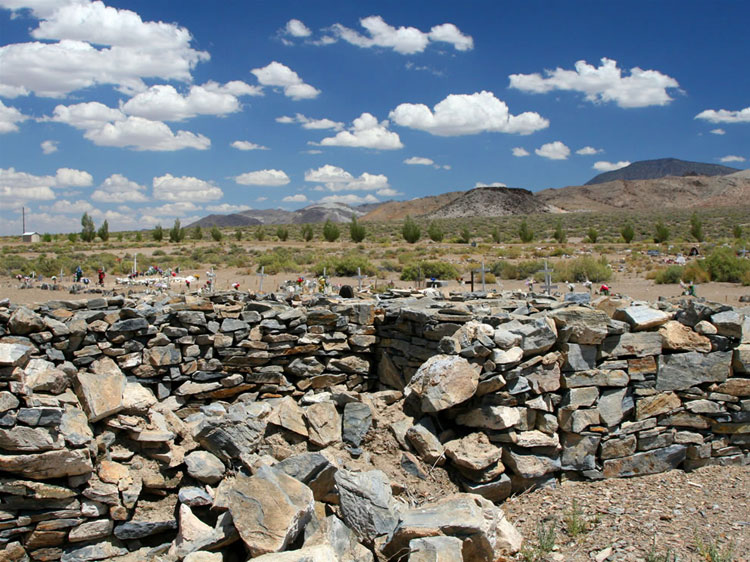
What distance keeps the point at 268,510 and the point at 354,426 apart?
1841 millimetres

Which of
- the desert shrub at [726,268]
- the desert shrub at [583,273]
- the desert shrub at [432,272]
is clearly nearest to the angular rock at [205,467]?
the desert shrub at [432,272]

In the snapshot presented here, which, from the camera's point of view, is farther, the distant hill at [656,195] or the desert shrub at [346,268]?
the distant hill at [656,195]

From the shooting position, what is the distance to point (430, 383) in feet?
18.2

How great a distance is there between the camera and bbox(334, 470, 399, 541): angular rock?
157 inches

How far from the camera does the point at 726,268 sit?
17.6 meters

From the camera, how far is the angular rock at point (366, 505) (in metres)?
3.98

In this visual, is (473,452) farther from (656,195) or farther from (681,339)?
(656,195)

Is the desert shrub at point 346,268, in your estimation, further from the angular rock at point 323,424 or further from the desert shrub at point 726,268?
the angular rock at point 323,424

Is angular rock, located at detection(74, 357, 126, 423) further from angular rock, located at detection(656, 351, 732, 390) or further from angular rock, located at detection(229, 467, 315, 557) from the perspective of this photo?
angular rock, located at detection(656, 351, 732, 390)

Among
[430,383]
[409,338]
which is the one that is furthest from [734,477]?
[409,338]

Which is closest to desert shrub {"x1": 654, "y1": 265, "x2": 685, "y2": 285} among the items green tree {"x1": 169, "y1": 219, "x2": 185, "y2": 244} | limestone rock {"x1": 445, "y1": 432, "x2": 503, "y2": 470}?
limestone rock {"x1": 445, "y1": 432, "x2": 503, "y2": 470}

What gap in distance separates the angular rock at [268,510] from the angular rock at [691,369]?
422 centimetres

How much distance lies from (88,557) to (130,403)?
1393 millimetres

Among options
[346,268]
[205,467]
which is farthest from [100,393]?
[346,268]
